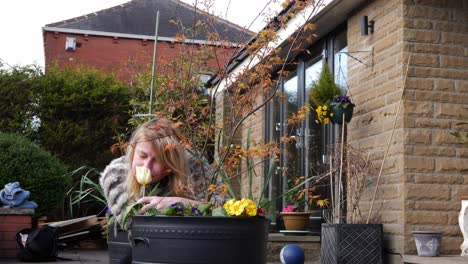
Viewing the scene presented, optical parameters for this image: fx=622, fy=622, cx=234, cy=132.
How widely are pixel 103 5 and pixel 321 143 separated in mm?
16100

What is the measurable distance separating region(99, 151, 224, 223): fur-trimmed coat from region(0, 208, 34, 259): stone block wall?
447cm

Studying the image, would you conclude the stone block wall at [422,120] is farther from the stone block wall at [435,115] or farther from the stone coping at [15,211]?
the stone coping at [15,211]

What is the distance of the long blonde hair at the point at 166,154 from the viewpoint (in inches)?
75.1

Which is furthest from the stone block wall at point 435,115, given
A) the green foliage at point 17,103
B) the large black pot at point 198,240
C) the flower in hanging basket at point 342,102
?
the green foliage at point 17,103

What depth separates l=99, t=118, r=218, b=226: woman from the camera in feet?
6.19

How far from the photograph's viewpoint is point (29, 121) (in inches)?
415

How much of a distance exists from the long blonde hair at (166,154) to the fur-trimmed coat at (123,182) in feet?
0.12

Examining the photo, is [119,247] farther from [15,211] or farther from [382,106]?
[15,211]

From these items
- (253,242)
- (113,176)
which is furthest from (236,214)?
(113,176)

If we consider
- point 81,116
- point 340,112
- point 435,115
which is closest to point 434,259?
point 435,115

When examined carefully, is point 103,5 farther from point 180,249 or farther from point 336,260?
point 180,249

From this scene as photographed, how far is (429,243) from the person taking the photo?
4.21m

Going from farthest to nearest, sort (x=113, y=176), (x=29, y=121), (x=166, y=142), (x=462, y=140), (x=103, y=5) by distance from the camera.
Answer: (x=103, y=5) < (x=29, y=121) < (x=462, y=140) < (x=113, y=176) < (x=166, y=142)

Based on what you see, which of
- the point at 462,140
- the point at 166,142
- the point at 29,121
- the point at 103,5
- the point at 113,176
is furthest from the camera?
the point at 103,5
